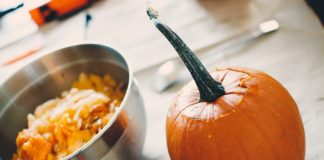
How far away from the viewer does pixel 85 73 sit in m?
0.78

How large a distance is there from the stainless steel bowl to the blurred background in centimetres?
12

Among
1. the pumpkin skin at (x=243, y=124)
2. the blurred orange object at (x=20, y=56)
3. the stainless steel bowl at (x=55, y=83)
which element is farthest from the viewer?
the blurred orange object at (x=20, y=56)

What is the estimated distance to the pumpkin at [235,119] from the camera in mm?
460

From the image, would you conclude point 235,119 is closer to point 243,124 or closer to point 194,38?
point 243,124

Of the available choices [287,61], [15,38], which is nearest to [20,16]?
[15,38]

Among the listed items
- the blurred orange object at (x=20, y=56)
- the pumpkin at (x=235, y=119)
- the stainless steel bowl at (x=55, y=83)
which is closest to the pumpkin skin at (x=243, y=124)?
the pumpkin at (x=235, y=119)

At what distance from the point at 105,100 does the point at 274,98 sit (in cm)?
32

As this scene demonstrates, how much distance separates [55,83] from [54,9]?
46cm

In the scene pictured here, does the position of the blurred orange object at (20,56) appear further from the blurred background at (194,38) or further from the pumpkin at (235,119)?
the pumpkin at (235,119)

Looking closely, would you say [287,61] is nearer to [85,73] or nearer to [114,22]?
[85,73]

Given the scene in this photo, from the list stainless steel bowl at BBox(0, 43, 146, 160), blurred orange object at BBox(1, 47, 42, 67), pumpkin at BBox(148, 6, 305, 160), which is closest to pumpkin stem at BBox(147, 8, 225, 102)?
pumpkin at BBox(148, 6, 305, 160)

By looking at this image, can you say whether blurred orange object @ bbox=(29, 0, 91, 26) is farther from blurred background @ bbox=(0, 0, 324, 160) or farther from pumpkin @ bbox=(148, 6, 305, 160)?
pumpkin @ bbox=(148, 6, 305, 160)

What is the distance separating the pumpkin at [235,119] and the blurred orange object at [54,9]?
2.47 ft

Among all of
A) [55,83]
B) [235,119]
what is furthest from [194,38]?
[235,119]
